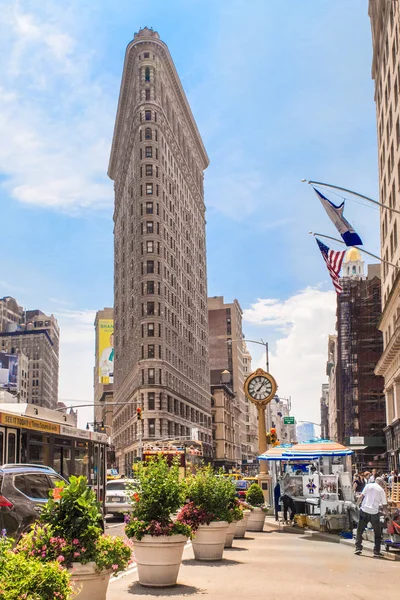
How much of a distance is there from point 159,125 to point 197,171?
37845 mm

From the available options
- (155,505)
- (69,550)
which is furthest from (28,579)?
(155,505)

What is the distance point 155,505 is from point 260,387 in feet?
77.6

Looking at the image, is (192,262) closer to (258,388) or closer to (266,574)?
(258,388)

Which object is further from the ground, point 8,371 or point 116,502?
point 8,371

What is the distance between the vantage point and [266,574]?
44.8ft

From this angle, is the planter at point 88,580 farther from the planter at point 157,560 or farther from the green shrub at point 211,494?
the green shrub at point 211,494

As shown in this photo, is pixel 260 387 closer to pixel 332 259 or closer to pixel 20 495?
pixel 332 259

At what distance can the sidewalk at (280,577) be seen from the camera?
37.1 ft

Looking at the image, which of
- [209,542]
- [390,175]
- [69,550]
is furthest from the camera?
[390,175]

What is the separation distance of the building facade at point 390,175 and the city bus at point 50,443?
23.4 metres

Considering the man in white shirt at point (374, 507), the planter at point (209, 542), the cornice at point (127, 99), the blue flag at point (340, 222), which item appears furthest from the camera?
the cornice at point (127, 99)

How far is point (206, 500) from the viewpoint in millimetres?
14852

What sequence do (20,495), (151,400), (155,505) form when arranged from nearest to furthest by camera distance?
1. (155,505)
2. (20,495)
3. (151,400)

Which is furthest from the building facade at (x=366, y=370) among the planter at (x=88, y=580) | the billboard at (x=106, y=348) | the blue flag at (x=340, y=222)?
the billboard at (x=106, y=348)
